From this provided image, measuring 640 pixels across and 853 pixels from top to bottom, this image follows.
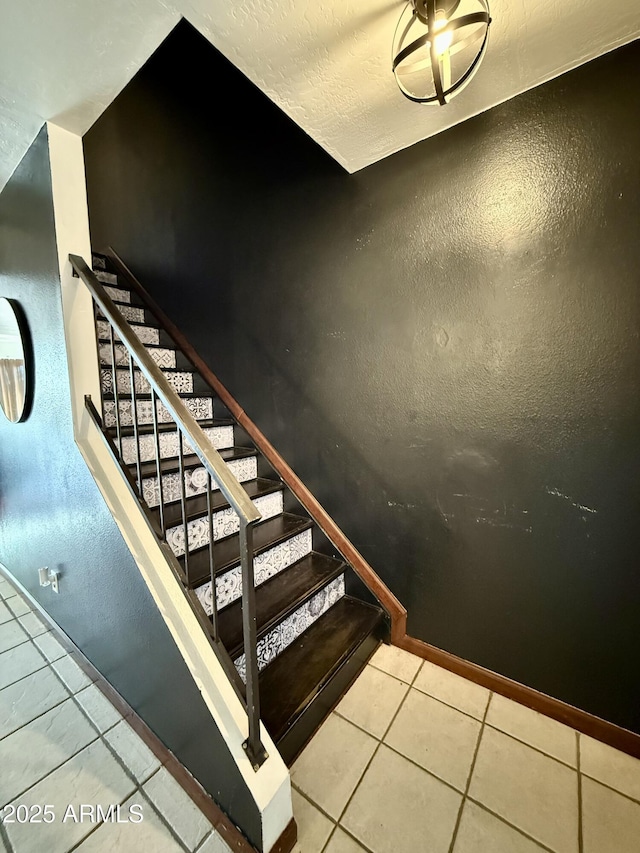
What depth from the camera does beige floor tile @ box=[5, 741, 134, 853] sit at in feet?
3.25

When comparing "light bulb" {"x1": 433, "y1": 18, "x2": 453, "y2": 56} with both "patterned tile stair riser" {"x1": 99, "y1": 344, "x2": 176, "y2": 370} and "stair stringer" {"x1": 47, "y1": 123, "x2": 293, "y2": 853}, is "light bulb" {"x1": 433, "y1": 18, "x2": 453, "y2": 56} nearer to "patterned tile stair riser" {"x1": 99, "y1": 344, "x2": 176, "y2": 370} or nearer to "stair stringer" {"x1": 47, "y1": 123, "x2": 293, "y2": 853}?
"stair stringer" {"x1": 47, "y1": 123, "x2": 293, "y2": 853}

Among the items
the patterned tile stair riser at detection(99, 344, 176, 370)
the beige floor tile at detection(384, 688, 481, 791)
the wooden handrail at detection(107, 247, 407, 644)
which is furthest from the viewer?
the patterned tile stair riser at detection(99, 344, 176, 370)

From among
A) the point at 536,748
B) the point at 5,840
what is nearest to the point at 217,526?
the point at 5,840

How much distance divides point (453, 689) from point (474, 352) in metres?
1.50

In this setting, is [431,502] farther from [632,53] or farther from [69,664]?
[69,664]

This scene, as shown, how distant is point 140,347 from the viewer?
1.11m

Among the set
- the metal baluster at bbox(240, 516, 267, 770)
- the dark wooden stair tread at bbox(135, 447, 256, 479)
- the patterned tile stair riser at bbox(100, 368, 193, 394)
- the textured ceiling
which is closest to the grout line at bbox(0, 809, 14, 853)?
the metal baluster at bbox(240, 516, 267, 770)

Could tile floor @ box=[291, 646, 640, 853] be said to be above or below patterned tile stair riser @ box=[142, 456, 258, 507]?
below

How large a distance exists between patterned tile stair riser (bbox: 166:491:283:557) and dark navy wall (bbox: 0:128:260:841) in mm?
263

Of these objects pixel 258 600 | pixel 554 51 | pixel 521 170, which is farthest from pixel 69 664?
pixel 554 51

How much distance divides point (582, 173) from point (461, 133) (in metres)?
0.50

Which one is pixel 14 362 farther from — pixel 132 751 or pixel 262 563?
pixel 132 751

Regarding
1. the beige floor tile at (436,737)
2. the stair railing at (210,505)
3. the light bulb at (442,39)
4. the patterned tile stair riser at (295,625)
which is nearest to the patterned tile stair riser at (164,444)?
the stair railing at (210,505)

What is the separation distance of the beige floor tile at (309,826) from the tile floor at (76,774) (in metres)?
0.22
